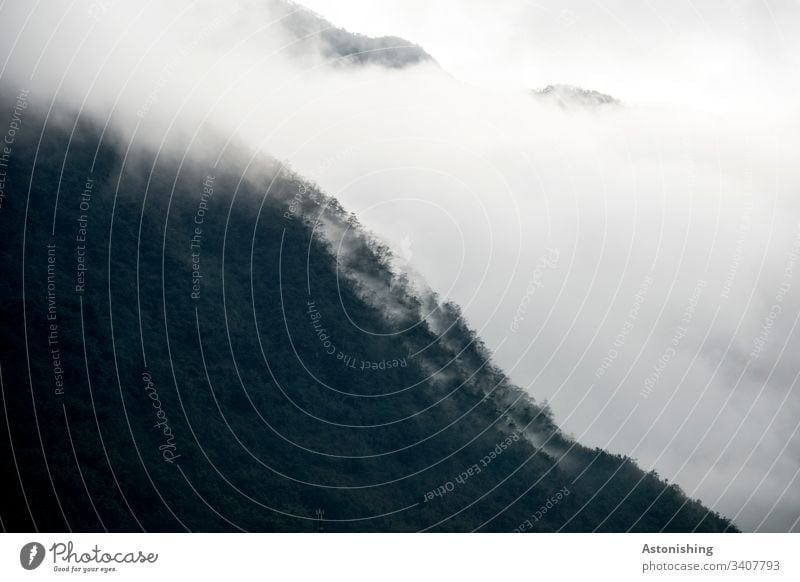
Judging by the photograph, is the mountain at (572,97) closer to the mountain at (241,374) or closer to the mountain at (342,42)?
the mountain at (342,42)

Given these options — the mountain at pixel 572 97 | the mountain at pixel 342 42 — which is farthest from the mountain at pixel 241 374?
the mountain at pixel 572 97

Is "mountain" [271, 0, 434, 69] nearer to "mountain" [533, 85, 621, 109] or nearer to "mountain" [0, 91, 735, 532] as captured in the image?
"mountain" [533, 85, 621, 109]

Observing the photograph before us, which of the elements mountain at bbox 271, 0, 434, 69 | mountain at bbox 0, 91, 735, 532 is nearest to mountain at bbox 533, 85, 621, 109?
mountain at bbox 271, 0, 434, 69

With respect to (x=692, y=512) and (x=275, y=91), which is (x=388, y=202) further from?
(x=692, y=512)

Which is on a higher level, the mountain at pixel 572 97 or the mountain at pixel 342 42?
the mountain at pixel 572 97

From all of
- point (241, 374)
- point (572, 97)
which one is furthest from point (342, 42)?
point (241, 374)
